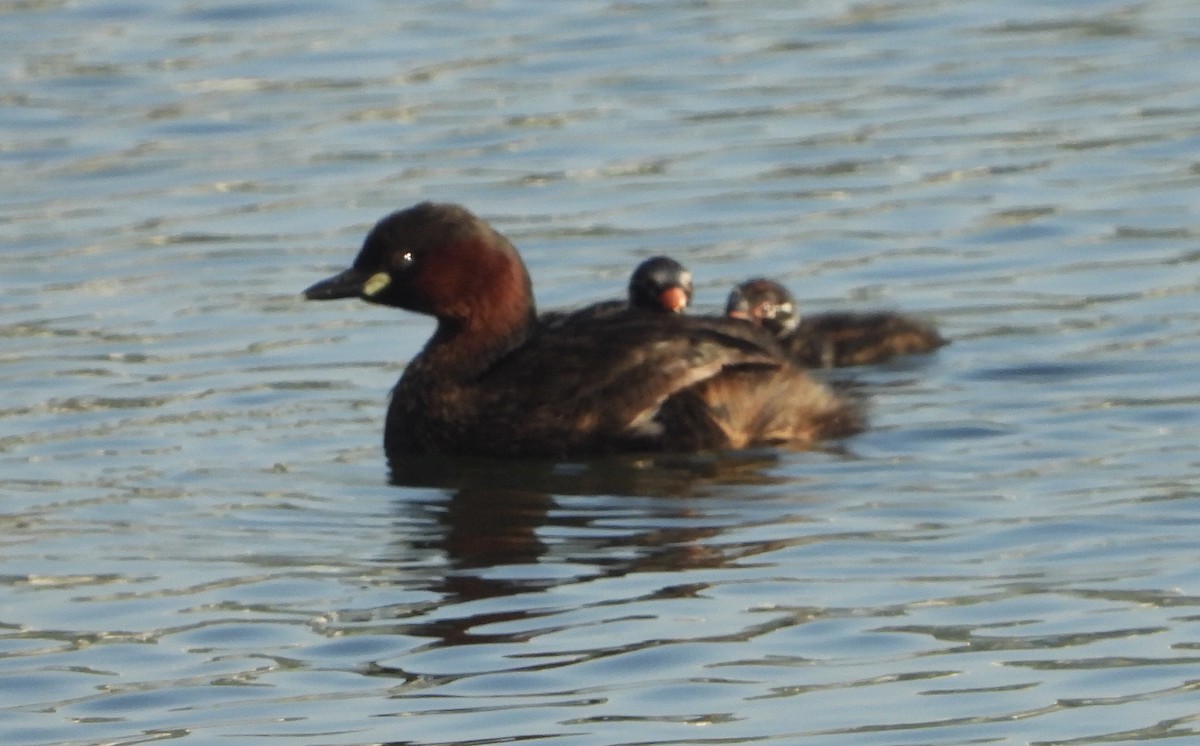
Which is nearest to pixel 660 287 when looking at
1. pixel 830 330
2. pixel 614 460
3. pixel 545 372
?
Answer: pixel 830 330

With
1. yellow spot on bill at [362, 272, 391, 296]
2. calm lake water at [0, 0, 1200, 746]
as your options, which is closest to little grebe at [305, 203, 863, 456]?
yellow spot on bill at [362, 272, 391, 296]

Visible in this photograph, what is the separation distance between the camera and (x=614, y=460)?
11.3 meters

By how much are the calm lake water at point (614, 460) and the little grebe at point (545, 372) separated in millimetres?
184

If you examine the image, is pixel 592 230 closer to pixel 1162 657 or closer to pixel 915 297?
pixel 915 297

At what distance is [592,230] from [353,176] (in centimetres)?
194

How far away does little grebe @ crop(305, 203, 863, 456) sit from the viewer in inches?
446

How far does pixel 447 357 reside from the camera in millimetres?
11797

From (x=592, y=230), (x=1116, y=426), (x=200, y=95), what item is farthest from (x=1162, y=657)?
(x=200, y=95)

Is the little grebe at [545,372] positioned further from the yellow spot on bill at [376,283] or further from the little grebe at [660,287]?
the little grebe at [660,287]

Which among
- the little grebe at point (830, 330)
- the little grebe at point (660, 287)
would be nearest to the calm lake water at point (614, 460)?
the little grebe at point (830, 330)

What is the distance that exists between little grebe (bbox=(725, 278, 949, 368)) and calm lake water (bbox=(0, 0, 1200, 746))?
122 millimetres

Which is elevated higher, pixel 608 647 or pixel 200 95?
pixel 200 95

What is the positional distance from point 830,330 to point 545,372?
1.91 meters

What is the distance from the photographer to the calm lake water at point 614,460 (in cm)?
807
